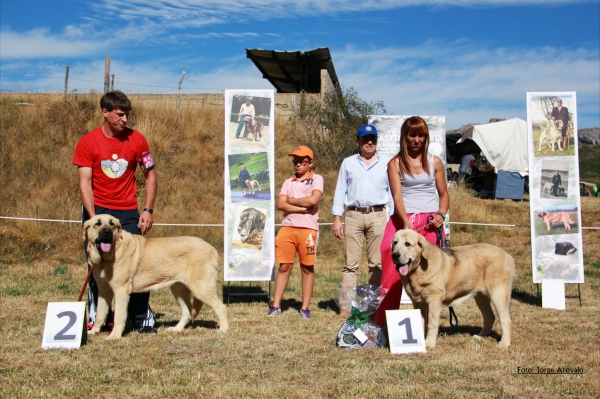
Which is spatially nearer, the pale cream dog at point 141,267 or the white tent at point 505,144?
the pale cream dog at point 141,267

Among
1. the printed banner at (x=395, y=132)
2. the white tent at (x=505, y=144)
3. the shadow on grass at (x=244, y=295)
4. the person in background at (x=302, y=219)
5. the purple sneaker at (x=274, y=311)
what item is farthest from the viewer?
the white tent at (x=505, y=144)

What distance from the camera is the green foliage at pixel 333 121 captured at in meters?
16.5

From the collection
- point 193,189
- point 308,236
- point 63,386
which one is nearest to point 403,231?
point 308,236

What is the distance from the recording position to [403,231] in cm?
466

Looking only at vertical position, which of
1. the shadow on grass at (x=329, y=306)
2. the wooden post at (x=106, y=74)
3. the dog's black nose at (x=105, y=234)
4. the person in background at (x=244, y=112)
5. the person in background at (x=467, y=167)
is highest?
A: the wooden post at (x=106, y=74)

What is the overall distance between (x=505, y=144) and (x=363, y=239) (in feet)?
44.2

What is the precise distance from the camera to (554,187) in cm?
760

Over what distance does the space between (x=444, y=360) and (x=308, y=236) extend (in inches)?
96.0

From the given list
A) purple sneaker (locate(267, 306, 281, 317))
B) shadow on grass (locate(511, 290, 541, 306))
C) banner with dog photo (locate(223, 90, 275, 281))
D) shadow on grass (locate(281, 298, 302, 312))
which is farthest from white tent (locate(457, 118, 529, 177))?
purple sneaker (locate(267, 306, 281, 317))

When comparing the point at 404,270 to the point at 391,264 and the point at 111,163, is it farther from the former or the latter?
the point at 111,163

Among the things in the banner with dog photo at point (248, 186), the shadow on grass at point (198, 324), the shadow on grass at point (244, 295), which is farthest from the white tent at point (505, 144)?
the shadow on grass at point (198, 324)

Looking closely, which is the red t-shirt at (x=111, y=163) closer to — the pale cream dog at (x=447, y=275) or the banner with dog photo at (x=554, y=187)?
the pale cream dog at (x=447, y=275)

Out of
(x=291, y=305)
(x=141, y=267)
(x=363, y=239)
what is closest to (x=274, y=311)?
(x=291, y=305)

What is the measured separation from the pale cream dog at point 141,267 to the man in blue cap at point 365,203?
1598 mm
